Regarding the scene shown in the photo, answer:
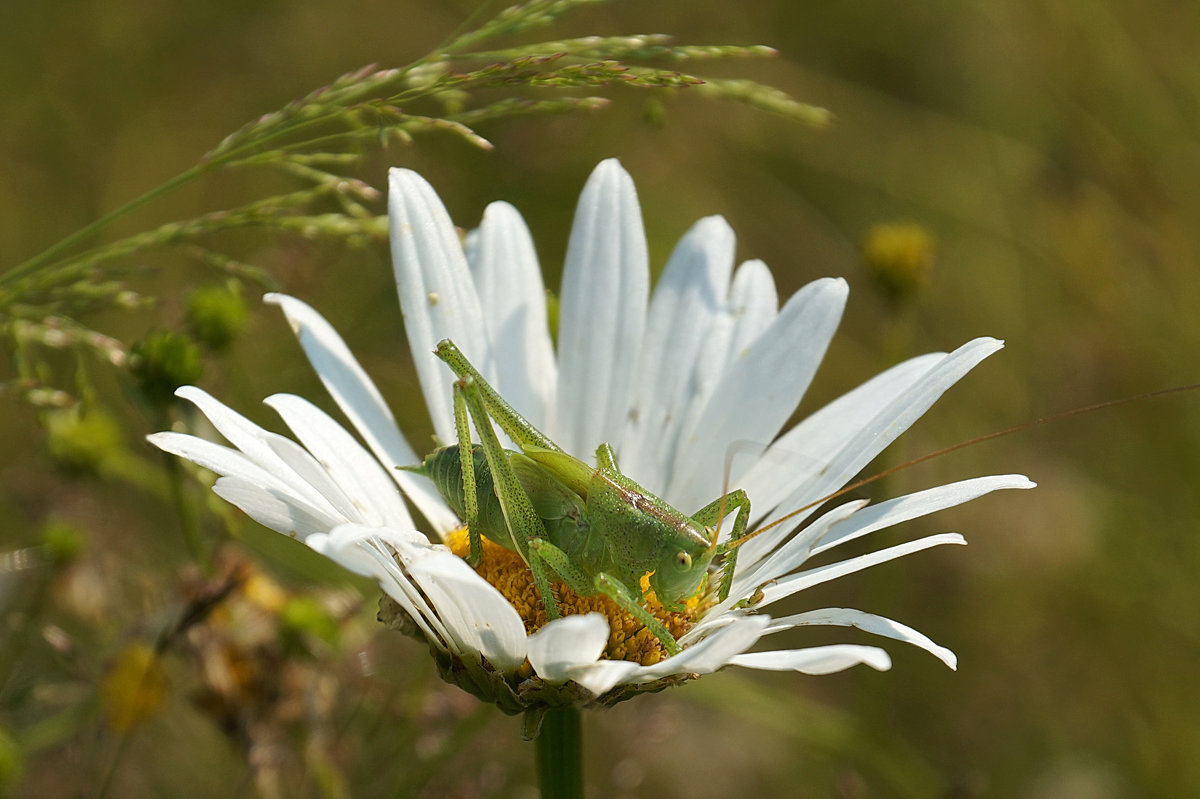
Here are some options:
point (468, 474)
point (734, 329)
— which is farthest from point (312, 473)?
point (734, 329)

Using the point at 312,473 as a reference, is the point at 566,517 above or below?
below

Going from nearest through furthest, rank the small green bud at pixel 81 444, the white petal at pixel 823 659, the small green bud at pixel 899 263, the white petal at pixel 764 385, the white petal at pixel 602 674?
1. the white petal at pixel 823 659
2. the white petal at pixel 602 674
3. the white petal at pixel 764 385
4. the small green bud at pixel 81 444
5. the small green bud at pixel 899 263

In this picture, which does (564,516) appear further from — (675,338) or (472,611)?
(675,338)

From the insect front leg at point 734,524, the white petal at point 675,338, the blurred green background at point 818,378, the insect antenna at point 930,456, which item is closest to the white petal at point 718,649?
the insect antenna at point 930,456

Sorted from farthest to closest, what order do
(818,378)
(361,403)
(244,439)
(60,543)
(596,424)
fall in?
1. (818,378)
2. (596,424)
3. (60,543)
4. (361,403)
5. (244,439)

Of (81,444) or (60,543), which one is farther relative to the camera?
(81,444)

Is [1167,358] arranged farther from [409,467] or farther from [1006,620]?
[409,467]

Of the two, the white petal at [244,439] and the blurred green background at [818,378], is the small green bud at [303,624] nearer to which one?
the blurred green background at [818,378]
